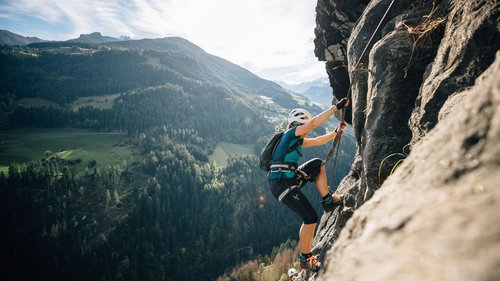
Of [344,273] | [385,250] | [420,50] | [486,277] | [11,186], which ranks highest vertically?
[420,50]

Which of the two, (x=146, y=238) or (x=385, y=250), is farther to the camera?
(x=146, y=238)

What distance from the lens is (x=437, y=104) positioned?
620cm

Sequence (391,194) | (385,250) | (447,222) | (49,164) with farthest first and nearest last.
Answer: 1. (49,164)
2. (391,194)
3. (385,250)
4. (447,222)

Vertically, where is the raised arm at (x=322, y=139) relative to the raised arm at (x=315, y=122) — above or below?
below

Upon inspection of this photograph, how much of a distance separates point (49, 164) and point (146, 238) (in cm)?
7761

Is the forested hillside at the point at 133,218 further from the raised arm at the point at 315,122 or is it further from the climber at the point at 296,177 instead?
the raised arm at the point at 315,122

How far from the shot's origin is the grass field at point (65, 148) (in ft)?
548

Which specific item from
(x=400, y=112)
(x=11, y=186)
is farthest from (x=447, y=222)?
(x=11, y=186)

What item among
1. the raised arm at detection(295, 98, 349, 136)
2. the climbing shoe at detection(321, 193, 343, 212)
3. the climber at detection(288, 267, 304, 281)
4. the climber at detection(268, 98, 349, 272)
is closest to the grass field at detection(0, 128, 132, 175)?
the climber at detection(288, 267, 304, 281)

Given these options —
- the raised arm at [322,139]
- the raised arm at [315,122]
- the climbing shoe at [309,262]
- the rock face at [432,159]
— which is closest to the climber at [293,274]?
the climbing shoe at [309,262]

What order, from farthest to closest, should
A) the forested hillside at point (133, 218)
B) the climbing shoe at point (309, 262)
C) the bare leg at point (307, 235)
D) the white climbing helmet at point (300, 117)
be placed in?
the forested hillside at point (133, 218)
the white climbing helmet at point (300, 117)
the climbing shoe at point (309, 262)
the bare leg at point (307, 235)

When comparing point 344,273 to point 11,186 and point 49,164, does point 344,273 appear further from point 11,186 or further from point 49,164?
point 49,164

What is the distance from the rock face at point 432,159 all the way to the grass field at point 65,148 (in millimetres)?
176545

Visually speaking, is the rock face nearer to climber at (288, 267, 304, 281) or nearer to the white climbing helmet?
the white climbing helmet
